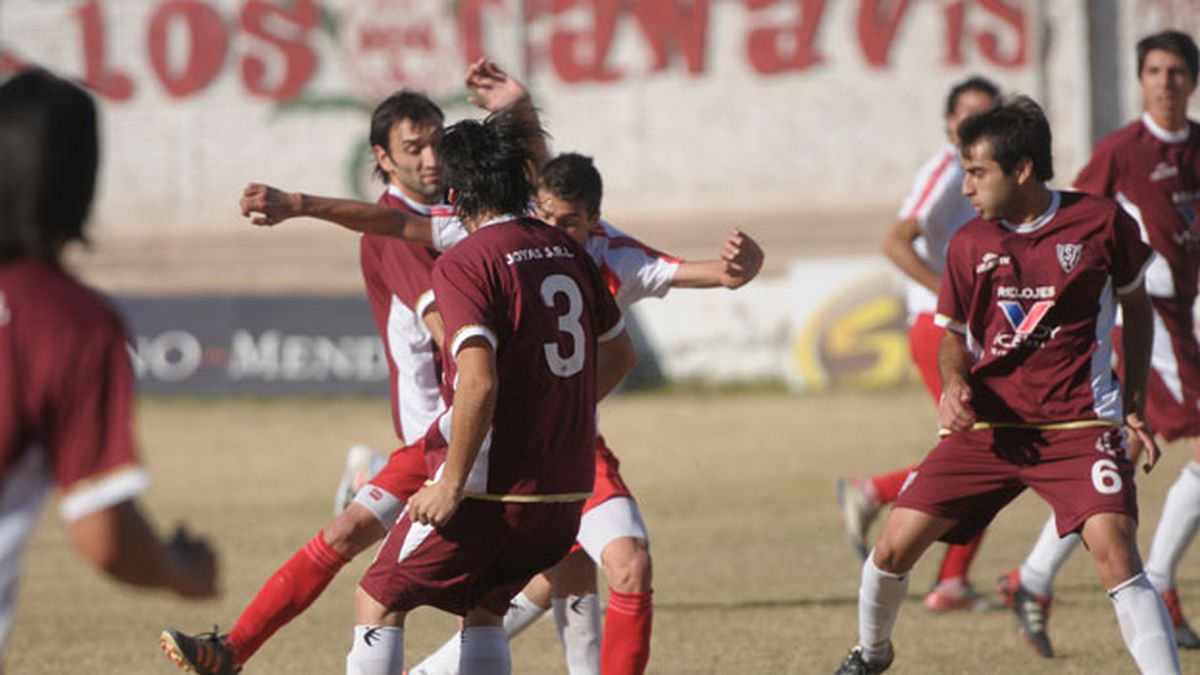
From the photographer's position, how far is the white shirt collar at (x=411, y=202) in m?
6.70

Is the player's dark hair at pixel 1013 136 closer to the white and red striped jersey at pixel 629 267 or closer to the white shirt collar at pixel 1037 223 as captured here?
the white shirt collar at pixel 1037 223

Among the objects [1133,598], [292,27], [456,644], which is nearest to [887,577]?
[1133,598]

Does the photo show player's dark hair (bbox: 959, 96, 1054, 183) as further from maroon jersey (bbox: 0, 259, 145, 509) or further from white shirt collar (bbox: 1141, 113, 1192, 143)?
maroon jersey (bbox: 0, 259, 145, 509)

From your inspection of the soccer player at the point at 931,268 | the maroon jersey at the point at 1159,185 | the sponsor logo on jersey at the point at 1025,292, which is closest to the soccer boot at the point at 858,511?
the soccer player at the point at 931,268

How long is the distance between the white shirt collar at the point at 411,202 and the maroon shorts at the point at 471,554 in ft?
5.29

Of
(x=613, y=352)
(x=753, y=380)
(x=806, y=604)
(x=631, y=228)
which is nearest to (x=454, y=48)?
(x=631, y=228)

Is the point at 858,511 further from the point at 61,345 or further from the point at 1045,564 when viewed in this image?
the point at 61,345

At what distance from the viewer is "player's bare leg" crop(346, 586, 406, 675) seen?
5344 mm

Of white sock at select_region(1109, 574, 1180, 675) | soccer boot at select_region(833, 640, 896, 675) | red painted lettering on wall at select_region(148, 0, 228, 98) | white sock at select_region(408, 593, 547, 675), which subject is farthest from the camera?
red painted lettering on wall at select_region(148, 0, 228, 98)

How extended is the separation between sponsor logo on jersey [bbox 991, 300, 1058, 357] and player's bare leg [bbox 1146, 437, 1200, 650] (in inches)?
78.3

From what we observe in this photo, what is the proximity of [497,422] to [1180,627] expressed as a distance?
3.57 metres

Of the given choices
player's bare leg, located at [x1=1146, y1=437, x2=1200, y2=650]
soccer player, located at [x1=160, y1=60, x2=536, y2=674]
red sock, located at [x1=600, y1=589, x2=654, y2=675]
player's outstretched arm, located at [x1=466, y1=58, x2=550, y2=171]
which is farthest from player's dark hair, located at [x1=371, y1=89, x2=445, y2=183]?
player's bare leg, located at [x1=1146, y1=437, x2=1200, y2=650]

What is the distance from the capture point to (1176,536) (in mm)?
7738

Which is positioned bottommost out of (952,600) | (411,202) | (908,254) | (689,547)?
(689,547)
